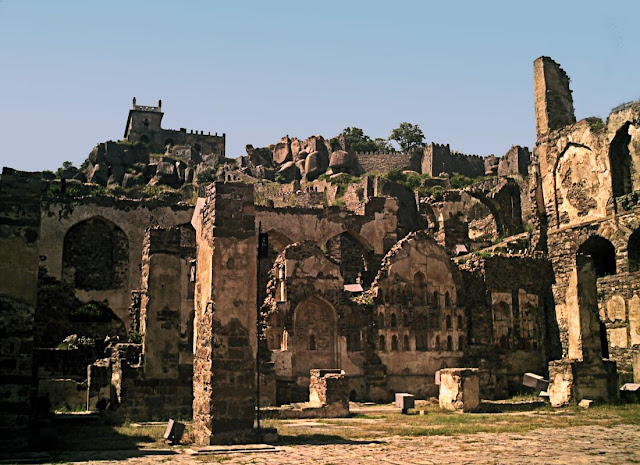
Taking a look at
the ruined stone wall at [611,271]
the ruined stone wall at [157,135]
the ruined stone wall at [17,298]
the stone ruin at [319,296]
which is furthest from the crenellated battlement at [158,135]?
the ruined stone wall at [17,298]

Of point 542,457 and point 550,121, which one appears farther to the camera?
point 550,121

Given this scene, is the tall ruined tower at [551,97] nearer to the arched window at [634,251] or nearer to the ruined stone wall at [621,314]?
the arched window at [634,251]

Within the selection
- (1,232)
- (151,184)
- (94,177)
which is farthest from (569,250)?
(94,177)

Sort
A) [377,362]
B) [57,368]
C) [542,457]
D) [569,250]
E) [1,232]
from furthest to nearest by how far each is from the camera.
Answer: [569,250]
[377,362]
[57,368]
[1,232]
[542,457]

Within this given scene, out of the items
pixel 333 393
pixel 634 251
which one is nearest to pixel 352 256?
pixel 634 251

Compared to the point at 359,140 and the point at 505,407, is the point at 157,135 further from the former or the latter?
the point at 505,407

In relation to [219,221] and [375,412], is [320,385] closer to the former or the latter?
[375,412]

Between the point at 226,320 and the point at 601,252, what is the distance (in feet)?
71.5

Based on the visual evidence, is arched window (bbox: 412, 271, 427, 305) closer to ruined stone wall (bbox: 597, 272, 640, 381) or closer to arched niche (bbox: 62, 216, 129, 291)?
ruined stone wall (bbox: 597, 272, 640, 381)

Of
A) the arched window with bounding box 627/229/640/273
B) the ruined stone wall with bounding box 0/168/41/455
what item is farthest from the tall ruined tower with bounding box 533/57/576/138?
the ruined stone wall with bounding box 0/168/41/455

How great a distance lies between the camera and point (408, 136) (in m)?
88.8

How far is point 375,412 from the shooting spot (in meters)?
20.8

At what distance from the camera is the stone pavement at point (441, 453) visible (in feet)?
35.3

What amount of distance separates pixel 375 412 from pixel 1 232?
11.3 m
